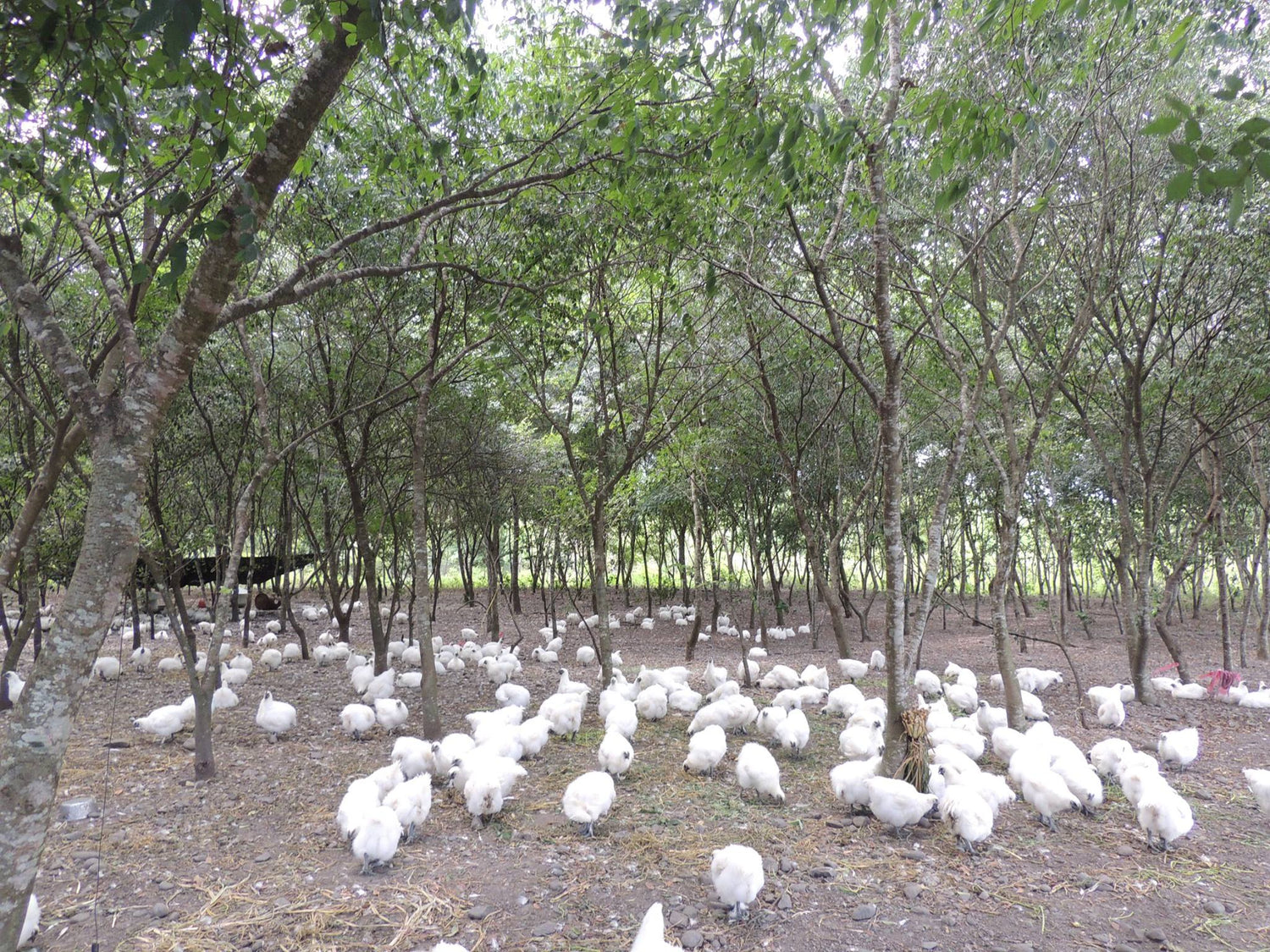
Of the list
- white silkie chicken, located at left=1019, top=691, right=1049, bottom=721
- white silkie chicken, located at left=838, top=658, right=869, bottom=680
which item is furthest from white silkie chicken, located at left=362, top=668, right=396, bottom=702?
white silkie chicken, located at left=1019, top=691, right=1049, bottom=721

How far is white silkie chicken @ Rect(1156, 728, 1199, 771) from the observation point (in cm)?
675

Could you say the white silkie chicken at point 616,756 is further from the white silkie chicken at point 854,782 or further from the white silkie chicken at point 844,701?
the white silkie chicken at point 844,701

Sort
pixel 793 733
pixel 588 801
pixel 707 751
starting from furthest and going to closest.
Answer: pixel 793 733
pixel 707 751
pixel 588 801

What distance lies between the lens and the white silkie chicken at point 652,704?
8.75 meters

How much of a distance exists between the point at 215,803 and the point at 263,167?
17.8 feet

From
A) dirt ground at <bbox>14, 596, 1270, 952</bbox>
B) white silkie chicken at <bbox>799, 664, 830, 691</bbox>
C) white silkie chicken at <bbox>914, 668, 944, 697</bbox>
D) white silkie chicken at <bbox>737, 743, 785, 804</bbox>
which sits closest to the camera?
dirt ground at <bbox>14, 596, 1270, 952</bbox>

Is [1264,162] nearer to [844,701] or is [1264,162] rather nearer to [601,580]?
[601,580]

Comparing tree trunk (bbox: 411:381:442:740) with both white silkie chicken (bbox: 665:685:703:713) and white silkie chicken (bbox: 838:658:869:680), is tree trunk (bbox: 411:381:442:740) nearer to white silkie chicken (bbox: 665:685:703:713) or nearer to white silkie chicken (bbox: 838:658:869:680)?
white silkie chicken (bbox: 665:685:703:713)

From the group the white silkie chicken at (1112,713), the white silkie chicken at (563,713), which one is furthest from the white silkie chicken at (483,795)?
the white silkie chicken at (1112,713)

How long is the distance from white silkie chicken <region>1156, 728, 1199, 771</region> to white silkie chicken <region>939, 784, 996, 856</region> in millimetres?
3066

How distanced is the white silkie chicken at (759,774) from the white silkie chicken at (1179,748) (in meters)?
3.89

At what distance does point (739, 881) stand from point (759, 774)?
195cm

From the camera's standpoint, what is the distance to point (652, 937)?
3.18 meters

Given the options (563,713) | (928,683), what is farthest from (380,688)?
(928,683)
